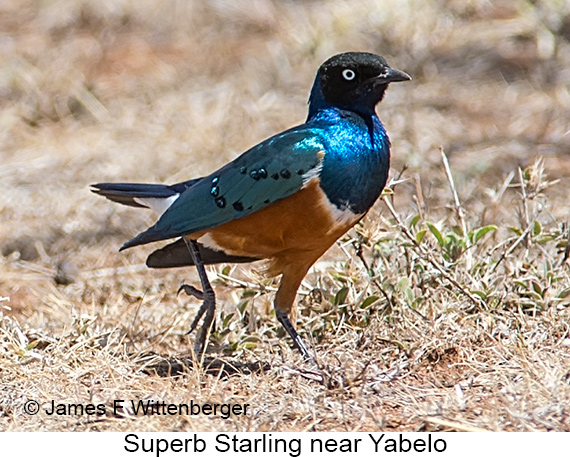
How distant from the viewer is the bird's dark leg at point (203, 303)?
4691 millimetres

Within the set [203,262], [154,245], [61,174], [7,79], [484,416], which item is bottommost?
[484,416]

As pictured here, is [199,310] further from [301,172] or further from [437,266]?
[437,266]

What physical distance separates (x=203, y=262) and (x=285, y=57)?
4296 millimetres

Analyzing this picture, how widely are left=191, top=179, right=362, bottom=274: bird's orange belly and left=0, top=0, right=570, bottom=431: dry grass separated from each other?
1.39 ft

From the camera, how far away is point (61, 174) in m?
7.50

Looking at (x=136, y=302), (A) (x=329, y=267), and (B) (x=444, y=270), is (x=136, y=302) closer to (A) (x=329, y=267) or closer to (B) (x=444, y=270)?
(A) (x=329, y=267)

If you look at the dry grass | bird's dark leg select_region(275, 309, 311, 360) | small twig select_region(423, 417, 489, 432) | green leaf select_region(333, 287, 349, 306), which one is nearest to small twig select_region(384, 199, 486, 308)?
the dry grass

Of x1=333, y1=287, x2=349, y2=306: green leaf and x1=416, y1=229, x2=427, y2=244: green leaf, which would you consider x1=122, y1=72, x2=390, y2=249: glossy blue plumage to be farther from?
x1=333, y1=287, x2=349, y2=306: green leaf

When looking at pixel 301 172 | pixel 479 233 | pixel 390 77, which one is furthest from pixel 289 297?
pixel 390 77

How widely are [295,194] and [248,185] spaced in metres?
0.25

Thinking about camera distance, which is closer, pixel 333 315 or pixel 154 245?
pixel 333 315

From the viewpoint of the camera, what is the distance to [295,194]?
4312mm

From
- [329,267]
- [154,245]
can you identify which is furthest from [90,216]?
[329,267]

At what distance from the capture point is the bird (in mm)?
4305
